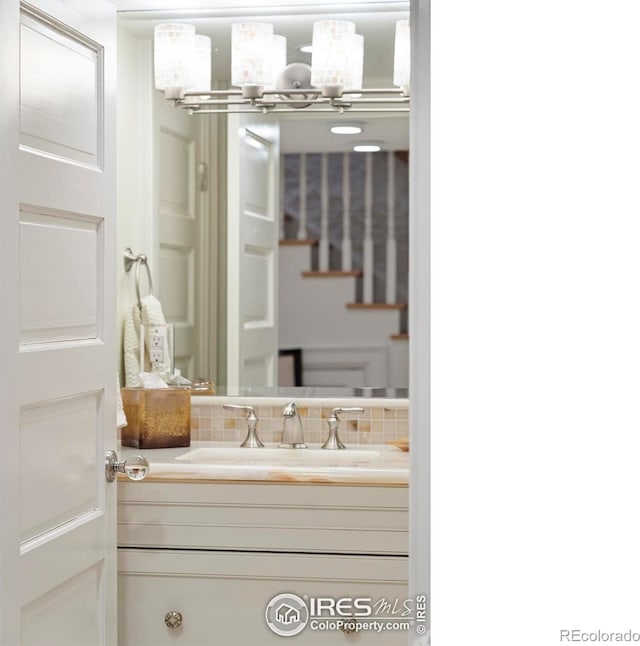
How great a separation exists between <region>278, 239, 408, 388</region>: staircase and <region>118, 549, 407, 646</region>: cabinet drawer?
2.16 feet

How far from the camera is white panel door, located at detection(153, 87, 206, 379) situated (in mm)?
2758

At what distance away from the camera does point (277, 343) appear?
2760 mm

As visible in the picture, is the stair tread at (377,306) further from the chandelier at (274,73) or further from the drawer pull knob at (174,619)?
the drawer pull knob at (174,619)

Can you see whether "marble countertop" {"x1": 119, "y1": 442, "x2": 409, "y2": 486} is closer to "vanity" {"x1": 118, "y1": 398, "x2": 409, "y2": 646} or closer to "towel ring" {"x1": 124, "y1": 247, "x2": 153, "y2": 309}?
"vanity" {"x1": 118, "y1": 398, "x2": 409, "y2": 646}

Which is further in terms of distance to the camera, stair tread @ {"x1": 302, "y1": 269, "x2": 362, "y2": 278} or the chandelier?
stair tread @ {"x1": 302, "y1": 269, "x2": 362, "y2": 278}

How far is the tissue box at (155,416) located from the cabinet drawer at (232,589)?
1.17ft

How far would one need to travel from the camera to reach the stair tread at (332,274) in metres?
2.71

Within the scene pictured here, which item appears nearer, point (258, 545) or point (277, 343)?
point (258, 545)

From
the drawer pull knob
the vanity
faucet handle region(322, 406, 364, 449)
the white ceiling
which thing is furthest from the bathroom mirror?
the drawer pull knob

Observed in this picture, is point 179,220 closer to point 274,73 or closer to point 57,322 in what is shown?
point 274,73

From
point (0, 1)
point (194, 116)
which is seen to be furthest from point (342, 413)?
point (0, 1)
